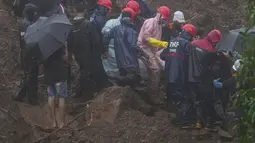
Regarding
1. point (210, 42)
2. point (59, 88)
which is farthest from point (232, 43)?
point (59, 88)

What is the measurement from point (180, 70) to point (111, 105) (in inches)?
59.0

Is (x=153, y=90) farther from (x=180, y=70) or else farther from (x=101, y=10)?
(x=101, y=10)

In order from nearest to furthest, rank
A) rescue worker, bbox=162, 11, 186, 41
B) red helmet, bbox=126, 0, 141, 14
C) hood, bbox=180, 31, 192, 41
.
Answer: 1. hood, bbox=180, 31, 192, 41
2. rescue worker, bbox=162, 11, 186, 41
3. red helmet, bbox=126, 0, 141, 14

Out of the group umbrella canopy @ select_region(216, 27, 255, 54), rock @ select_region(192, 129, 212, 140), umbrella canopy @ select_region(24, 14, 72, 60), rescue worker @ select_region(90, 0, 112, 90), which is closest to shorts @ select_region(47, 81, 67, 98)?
umbrella canopy @ select_region(24, 14, 72, 60)

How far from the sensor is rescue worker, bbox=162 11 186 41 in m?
10.4

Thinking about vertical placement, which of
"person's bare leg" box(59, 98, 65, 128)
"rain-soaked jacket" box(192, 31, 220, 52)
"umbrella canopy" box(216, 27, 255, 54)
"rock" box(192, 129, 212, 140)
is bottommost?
"rock" box(192, 129, 212, 140)

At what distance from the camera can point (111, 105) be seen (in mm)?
Result: 9547

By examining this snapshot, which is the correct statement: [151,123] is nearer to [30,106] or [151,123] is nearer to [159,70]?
[159,70]

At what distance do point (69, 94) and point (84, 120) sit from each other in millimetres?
1416

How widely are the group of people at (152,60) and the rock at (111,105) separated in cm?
54

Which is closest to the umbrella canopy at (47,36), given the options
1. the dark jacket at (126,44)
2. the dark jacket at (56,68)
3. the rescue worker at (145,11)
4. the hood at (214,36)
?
the dark jacket at (56,68)

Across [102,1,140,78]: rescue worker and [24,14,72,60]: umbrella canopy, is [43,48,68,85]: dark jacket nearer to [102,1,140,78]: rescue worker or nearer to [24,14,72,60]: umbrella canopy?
[24,14,72,60]: umbrella canopy

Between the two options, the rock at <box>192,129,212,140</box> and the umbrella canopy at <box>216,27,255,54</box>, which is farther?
the umbrella canopy at <box>216,27,255,54</box>

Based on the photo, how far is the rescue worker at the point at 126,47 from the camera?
10.2m
